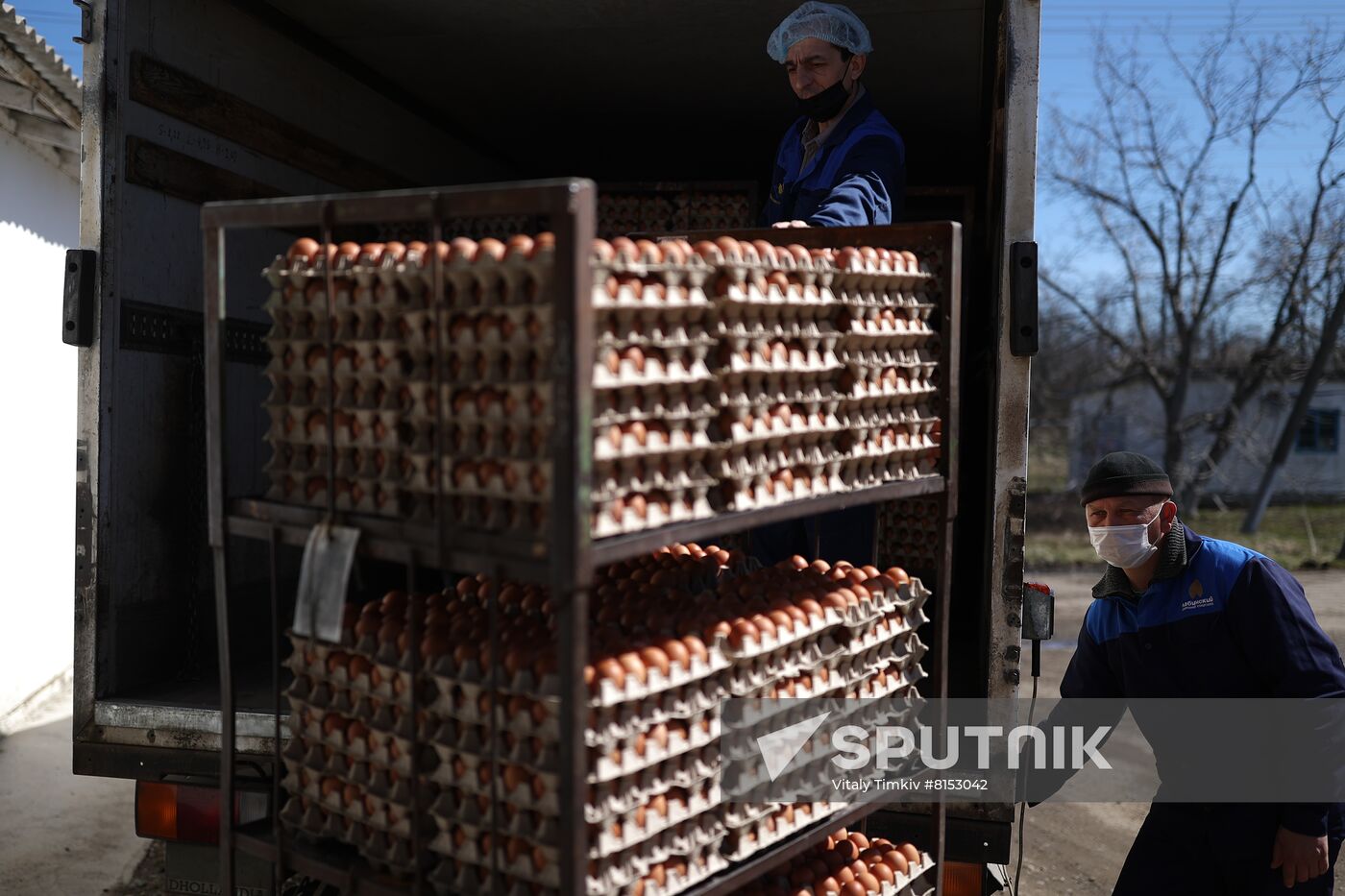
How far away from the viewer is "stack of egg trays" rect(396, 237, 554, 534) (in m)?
2.05

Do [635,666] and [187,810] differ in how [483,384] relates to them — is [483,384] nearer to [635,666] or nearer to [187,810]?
[635,666]

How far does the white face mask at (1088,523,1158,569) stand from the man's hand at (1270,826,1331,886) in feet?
3.03

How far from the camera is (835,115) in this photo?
13.2ft

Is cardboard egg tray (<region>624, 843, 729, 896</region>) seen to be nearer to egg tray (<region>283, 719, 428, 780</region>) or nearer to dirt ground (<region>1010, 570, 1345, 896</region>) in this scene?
egg tray (<region>283, 719, 428, 780</region>)

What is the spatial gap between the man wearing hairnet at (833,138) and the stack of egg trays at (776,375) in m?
1.05

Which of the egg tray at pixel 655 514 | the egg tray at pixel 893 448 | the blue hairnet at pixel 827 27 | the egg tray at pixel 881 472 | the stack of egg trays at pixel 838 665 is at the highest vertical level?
the blue hairnet at pixel 827 27

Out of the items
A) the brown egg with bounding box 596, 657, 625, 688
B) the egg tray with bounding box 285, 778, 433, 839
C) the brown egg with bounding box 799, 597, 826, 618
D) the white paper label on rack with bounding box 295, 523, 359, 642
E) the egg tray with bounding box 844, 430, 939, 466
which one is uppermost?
the egg tray with bounding box 844, 430, 939, 466

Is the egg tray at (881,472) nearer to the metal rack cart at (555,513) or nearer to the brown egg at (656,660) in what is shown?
the metal rack cart at (555,513)

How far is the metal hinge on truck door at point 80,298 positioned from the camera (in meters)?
3.37

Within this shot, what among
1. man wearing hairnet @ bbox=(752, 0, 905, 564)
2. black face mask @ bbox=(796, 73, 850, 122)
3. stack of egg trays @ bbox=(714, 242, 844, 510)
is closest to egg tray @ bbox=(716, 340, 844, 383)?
stack of egg trays @ bbox=(714, 242, 844, 510)

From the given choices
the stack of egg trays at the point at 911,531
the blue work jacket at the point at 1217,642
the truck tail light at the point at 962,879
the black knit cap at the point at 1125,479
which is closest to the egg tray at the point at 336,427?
the truck tail light at the point at 962,879

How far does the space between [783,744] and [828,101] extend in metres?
2.30

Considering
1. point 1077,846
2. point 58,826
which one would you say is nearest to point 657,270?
point 1077,846

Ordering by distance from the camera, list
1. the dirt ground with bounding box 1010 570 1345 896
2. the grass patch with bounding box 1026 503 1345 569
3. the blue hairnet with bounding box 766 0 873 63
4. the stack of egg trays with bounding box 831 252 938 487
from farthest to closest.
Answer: the grass patch with bounding box 1026 503 1345 569, the dirt ground with bounding box 1010 570 1345 896, the blue hairnet with bounding box 766 0 873 63, the stack of egg trays with bounding box 831 252 938 487
